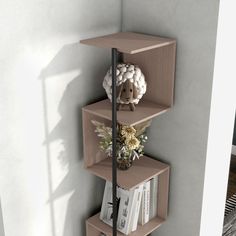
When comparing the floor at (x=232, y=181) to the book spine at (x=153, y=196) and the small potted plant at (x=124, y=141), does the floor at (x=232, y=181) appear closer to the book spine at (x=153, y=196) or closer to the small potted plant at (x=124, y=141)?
the book spine at (x=153, y=196)

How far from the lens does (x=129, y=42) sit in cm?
157

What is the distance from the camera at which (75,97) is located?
1.75 meters

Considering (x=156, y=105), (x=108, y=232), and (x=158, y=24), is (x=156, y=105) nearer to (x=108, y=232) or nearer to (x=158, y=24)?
(x=158, y=24)

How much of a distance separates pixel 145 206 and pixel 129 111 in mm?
503

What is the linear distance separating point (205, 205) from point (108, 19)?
0.95m

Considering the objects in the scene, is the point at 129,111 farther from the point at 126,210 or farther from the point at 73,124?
the point at 126,210

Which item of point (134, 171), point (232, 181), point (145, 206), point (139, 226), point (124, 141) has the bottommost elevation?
point (232, 181)

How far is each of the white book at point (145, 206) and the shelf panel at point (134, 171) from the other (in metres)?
0.08

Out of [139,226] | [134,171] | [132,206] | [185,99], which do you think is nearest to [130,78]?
[185,99]

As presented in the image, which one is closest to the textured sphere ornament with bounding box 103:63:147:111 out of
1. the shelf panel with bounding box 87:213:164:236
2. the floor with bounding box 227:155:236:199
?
A: the shelf panel with bounding box 87:213:164:236

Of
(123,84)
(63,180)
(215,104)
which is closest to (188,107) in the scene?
(215,104)

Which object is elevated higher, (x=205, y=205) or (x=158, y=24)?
(x=158, y=24)

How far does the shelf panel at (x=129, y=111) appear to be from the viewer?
1.61 m

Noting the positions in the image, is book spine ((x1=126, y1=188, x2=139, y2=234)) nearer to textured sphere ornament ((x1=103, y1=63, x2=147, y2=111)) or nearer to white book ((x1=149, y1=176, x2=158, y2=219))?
white book ((x1=149, y1=176, x2=158, y2=219))
